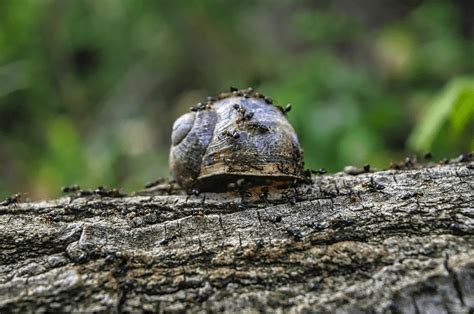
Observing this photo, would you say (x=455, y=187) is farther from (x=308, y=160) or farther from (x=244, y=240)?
(x=308, y=160)

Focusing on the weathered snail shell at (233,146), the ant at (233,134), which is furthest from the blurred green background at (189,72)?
the ant at (233,134)

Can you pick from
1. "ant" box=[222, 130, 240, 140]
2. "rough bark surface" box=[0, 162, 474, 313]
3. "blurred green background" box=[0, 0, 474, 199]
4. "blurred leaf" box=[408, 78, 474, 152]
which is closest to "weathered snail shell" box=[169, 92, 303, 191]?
"ant" box=[222, 130, 240, 140]

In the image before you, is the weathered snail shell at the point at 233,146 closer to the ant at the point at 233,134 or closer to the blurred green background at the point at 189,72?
the ant at the point at 233,134

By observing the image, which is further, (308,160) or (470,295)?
(308,160)

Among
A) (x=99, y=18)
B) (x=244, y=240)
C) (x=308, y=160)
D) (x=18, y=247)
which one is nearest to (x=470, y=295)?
(x=244, y=240)

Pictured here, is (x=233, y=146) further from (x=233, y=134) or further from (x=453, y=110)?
(x=453, y=110)

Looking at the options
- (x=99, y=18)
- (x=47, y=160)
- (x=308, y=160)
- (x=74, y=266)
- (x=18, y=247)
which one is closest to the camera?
(x=74, y=266)
